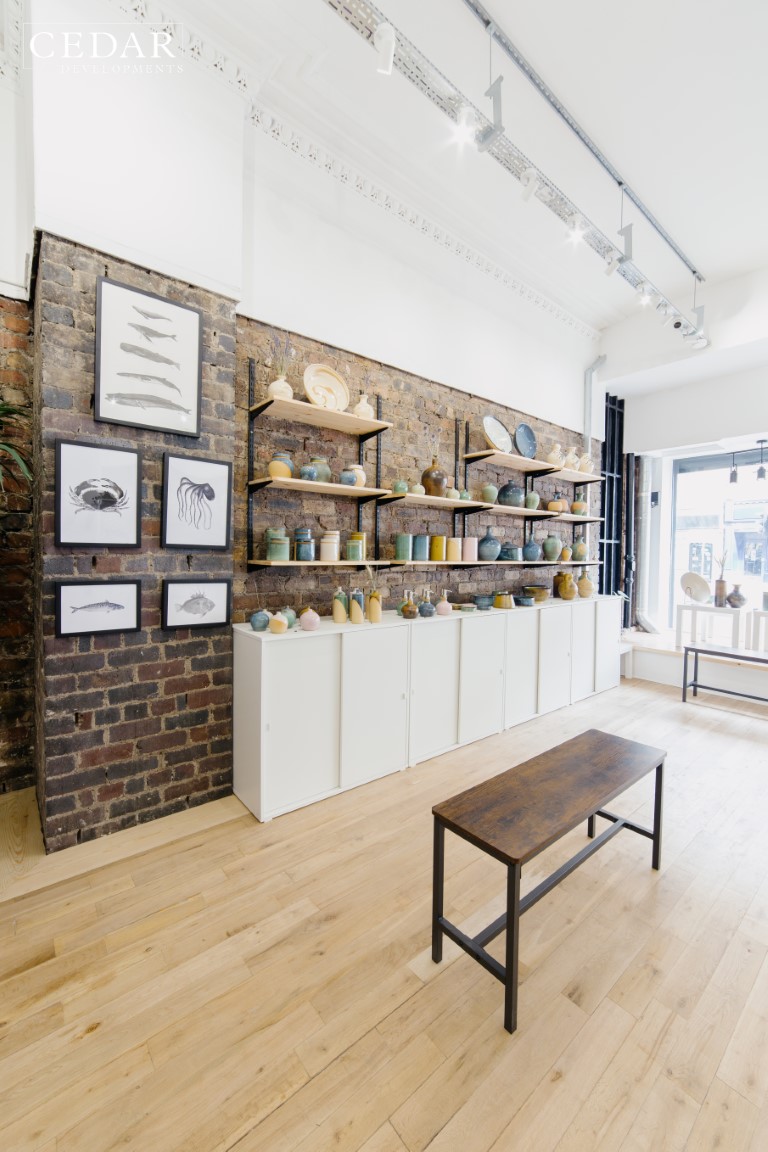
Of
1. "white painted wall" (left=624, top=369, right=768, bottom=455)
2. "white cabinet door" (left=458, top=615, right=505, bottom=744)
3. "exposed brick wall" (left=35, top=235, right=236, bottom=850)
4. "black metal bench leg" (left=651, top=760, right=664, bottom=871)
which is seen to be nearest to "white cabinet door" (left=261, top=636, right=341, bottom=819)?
"exposed brick wall" (left=35, top=235, right=236, bottom=850)

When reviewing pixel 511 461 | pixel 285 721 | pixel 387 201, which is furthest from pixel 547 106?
pixel 285 721

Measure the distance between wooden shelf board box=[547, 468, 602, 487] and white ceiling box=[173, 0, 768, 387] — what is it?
181cm

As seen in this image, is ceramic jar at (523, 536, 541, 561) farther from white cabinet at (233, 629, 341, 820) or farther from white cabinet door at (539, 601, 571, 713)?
white cabinet at (233, 629, 341, 820)

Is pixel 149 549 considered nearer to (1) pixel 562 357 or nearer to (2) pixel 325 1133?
(2) pixel 325 1133

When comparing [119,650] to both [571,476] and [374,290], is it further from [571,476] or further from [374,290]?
[571,476]

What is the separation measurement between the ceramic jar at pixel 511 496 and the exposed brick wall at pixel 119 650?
234cm

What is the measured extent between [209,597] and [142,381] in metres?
1.10

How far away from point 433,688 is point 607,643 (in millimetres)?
2490

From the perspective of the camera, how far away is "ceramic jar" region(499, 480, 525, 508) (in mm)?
4000

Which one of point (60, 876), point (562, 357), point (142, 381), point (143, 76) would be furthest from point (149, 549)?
point (562, 357)

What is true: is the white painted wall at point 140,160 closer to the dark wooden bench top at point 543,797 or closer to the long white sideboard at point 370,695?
the long white sideboard at point 370,695

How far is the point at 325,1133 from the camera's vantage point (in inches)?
44.3

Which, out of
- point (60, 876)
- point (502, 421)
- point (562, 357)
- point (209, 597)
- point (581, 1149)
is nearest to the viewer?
point (581, 1149)

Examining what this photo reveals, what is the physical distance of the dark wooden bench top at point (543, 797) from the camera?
4.75ft
